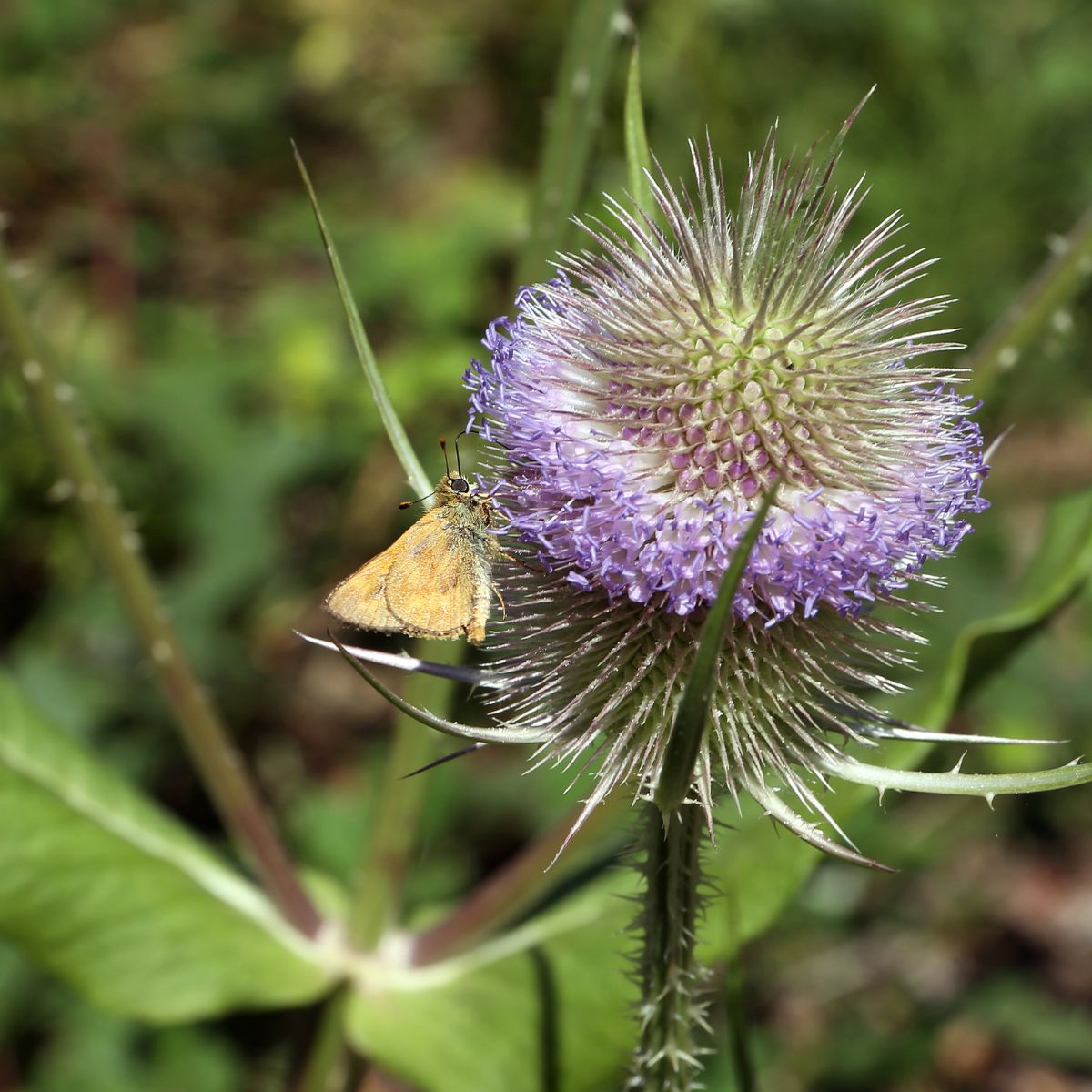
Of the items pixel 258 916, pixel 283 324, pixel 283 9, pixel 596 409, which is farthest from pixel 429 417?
pixel 283 9

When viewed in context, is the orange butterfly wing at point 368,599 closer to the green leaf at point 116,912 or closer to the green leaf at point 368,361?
the green leaf at point 368,361

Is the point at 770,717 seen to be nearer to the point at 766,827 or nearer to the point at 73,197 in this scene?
the point at 766,827

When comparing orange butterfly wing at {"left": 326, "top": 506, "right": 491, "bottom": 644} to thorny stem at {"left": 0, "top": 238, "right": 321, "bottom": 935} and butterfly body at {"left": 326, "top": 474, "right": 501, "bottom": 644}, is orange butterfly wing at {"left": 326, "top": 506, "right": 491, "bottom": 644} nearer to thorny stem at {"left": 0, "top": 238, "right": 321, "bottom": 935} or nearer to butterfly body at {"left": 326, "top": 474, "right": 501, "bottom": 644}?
butterfly body at {"left": 326, "top": 474, "right": 501, "bottom": 644}

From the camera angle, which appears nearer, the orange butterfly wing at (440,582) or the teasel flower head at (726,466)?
the teasel flower head at (726,466)

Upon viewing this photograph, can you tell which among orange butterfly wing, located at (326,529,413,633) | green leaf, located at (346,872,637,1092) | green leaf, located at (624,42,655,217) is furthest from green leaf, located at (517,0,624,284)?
green leaf, located at (346,872,637,1092)

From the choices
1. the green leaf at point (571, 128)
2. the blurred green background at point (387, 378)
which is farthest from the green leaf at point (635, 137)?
the blurred green background at point (387, 378)

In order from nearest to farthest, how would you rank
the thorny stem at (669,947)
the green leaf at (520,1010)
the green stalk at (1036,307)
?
the thorny stem at (669,947)
the green stalk at (1036,307)
the green leaf at (520,1010)
